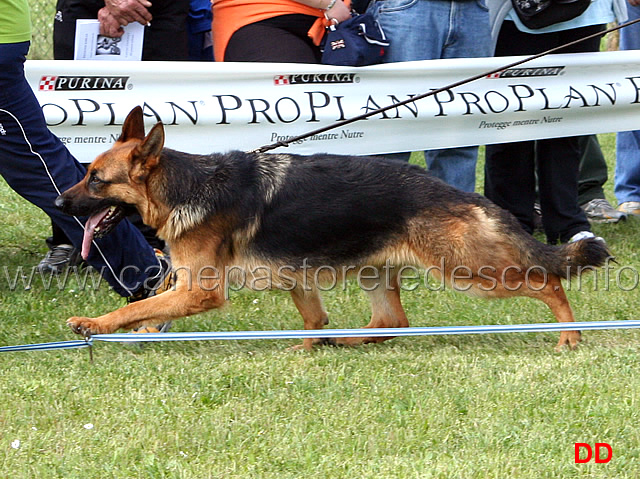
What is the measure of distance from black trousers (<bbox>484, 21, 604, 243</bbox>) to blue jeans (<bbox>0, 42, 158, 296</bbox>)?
2.88 m

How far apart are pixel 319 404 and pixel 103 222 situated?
4.53 feet

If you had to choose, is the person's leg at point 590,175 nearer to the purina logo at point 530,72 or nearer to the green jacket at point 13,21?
the purina logo at point 530,72

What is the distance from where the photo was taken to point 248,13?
212 inches

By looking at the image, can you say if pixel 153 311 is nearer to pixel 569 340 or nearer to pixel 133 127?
pixel 133 127

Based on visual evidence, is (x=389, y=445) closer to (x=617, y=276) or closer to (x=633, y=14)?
(x=617, y=276)

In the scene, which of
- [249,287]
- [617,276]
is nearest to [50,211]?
[249,287]

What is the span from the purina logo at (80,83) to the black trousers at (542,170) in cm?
267

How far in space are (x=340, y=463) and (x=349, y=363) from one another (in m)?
1.09

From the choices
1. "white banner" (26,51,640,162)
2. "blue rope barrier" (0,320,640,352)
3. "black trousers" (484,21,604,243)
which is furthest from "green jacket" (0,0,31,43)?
"black trousers" (484,21,604,243)

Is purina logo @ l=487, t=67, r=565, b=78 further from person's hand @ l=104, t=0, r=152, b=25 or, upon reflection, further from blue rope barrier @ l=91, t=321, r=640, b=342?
blue rope barrier @ l=91, t=321, r=640, b=342

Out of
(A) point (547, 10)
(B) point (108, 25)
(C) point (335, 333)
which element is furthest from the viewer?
(A) point (547, 10)

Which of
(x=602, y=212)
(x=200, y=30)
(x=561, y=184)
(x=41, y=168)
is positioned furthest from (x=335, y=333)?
(x=602, y=212)

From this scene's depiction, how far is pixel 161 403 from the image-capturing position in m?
3.54

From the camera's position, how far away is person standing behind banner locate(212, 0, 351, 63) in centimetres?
539
